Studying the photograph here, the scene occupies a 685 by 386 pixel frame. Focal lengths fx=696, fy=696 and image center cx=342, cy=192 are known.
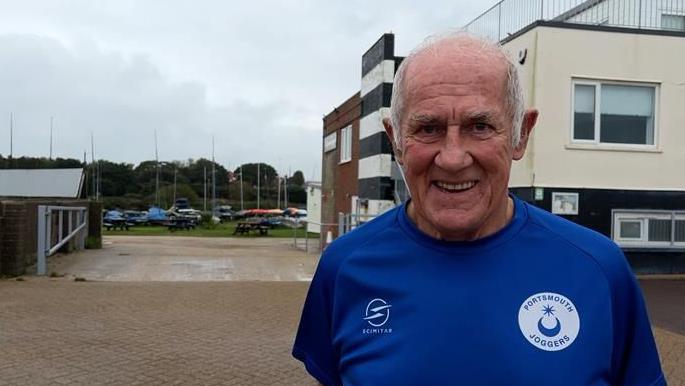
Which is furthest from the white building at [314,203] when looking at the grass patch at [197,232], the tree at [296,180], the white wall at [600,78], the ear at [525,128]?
the tree at [296,180]

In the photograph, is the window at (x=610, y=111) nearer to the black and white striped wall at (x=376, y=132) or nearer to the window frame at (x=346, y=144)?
the black and white striped wall at (x=376, y=132)

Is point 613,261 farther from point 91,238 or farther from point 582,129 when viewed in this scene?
point 91,238

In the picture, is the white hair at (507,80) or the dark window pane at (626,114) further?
the dark window pane at (626,114)

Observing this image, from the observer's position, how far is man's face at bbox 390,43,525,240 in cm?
177

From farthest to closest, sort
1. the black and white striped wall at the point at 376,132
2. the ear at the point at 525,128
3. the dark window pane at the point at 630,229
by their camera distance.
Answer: the black and white striped wall at the point at 376,132
the dark window pane at the point at 630,229
the ear at the point at 525,128

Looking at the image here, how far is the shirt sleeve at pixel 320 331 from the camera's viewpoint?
204cm

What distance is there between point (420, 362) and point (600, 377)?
1.45 ft

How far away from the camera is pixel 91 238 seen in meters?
22.2

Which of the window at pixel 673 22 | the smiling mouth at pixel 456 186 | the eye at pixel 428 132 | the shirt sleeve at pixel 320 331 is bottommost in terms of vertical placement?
the shirt sleeve at pixel 320 331

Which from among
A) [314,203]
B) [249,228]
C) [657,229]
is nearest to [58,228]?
[657,229]

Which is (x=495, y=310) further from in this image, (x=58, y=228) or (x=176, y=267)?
(x=58, y=228)

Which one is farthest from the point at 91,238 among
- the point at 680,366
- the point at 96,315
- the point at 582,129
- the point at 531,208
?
the point at 531,208

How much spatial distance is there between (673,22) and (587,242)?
1400 cm

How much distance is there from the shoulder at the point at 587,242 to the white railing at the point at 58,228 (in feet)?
41.3
